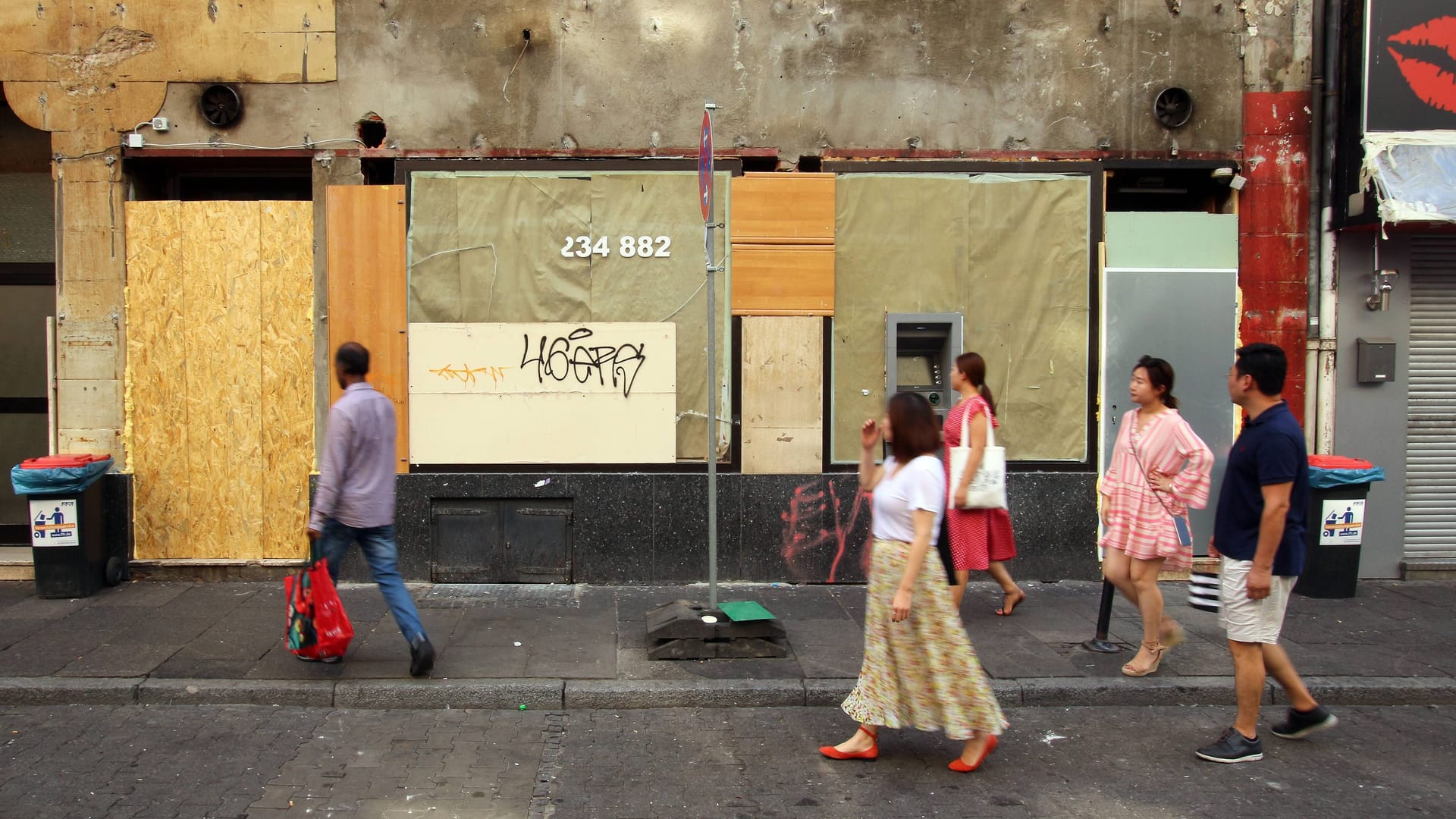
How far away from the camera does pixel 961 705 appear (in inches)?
173

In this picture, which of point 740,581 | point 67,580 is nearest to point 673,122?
point 740,581

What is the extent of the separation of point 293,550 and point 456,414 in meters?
1.74

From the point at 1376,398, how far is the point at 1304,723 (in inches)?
177

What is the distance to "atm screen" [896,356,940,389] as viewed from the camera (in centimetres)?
806

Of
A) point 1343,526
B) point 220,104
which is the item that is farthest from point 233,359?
point 1343,526

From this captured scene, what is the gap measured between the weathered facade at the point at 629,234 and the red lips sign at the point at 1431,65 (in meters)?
0.70

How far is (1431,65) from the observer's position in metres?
7.84

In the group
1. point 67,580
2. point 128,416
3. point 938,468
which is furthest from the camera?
point 128,416

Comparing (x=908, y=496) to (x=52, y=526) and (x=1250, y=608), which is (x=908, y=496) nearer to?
(x=1250, y=608)

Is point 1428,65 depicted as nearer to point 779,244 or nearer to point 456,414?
point 779,244

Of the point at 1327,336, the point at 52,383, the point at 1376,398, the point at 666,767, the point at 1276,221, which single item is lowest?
the point at 666,767

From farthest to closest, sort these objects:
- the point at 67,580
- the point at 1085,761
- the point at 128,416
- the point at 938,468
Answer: the point at 128,416 < the point at 67,580 < the point at 1085,761 < the point at 938,468

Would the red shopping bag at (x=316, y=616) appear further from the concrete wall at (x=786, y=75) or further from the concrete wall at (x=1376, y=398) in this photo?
the concrete wall at (x=1376, y=398)

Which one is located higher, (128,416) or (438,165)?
(438,165)
